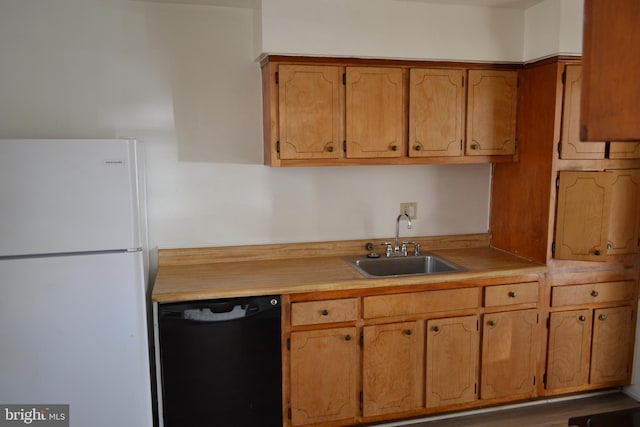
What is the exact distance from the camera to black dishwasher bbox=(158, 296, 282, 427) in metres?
2.33

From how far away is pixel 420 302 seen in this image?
2645 millimetres

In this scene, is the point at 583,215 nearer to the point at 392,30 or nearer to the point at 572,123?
the point at 572,123

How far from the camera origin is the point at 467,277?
2.68 meters

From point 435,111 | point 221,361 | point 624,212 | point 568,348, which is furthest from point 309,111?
point 568,348

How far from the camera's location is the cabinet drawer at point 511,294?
9.00ft

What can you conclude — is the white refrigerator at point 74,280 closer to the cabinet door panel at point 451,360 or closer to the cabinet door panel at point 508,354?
the cabinet door panel at point 451,360

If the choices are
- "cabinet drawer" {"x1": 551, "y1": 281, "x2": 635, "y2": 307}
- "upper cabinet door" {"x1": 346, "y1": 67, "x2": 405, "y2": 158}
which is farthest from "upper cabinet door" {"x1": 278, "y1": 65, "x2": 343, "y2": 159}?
"cabinet drawer" {"x1": 551, "y1": 281, "x2": 635, "y2": 307}

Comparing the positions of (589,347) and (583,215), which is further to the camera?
(589,347)

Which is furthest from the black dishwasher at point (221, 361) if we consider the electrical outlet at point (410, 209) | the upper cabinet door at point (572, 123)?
the upper cabinet door at point (572, 123)

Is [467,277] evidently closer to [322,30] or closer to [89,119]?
[322,30]

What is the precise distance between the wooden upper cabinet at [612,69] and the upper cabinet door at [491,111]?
2373 millimetres

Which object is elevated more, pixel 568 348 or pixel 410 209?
pixel 410 209

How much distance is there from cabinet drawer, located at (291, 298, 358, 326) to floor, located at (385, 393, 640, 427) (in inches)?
29.9

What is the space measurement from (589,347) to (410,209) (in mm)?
1379
